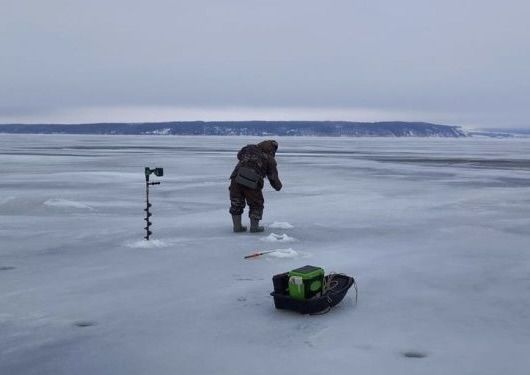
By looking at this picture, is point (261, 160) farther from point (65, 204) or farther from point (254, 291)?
point (65, 204)

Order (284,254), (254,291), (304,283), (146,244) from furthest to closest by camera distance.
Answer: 1. (146,244)
2. (284,254)
3. (254,291)
4. (304,283)

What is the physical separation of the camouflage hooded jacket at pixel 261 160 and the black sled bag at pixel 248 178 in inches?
4.0

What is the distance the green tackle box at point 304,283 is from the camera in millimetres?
5129

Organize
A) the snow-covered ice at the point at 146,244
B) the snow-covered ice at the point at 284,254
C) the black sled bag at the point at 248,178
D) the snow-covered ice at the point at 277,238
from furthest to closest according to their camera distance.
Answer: the black sled bag at the point at 248,178 → the snow-covered ice at the point at 277,238 → the snow-covered ice at the point at 146,244 → the snow-covered ice at the point at 284,254

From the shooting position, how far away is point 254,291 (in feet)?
19.2

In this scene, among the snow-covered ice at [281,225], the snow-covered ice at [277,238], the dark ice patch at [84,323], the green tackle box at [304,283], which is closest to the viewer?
the dark ice patch at [84,323]

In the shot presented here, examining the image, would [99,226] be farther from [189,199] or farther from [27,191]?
[27,191]

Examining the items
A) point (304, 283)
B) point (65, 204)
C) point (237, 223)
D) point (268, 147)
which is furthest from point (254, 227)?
point (65, 204)

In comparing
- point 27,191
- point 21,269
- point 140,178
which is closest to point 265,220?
point 21,269

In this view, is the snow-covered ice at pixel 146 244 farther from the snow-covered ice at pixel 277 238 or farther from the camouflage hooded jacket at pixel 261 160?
the camouflage hooded jacket at pixel 261 160

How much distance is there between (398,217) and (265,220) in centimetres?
258

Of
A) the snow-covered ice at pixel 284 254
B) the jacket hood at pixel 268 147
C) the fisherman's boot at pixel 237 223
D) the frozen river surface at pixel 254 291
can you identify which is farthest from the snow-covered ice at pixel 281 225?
the snow-covered ice at pixel 284 254

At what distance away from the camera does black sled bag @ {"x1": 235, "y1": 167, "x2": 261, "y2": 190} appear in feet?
30.1

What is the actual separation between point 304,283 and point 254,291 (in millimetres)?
882
